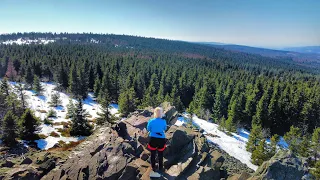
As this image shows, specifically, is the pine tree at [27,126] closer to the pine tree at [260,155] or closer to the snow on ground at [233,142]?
the snow on ground at [233,142]

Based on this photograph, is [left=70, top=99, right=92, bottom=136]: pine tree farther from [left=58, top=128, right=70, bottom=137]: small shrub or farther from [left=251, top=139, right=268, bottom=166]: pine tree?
[left=251, top=139, right=268, bottom=166]: pine tree

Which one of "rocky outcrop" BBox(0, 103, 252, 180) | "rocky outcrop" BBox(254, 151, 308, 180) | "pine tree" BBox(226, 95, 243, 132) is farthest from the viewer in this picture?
"pine tree" BBox(226, 95, 243, 132)

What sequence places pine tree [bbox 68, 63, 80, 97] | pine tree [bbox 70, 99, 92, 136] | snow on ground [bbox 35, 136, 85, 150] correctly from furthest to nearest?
1. pine tree [bbox 68, 63, 80, 97]
2. pine tree [bbox 70, 99, 92, 136]
3. snow on ground [bbox 35, 136, 85, 150]

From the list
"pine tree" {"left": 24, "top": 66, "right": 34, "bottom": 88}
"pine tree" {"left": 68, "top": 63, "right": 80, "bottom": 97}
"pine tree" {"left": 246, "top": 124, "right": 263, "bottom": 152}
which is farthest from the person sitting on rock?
"pine tree" {"left": 24, "top": 66, "right": 34, "bottom": 88}

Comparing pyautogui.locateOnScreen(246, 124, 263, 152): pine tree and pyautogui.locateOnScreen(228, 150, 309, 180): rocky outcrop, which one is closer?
pyautogui.locateOnScreen(228, 150, 309, 180): rocky outcrop

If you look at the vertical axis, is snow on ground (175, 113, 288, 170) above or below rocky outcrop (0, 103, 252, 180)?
below

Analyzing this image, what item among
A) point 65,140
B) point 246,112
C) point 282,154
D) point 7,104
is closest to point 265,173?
point 282,154

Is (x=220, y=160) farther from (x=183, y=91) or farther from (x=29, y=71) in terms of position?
(x=29, y=71)

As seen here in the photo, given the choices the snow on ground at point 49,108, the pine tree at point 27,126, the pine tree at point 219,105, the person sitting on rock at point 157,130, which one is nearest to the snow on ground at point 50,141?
the snow on ground at point 49,108
